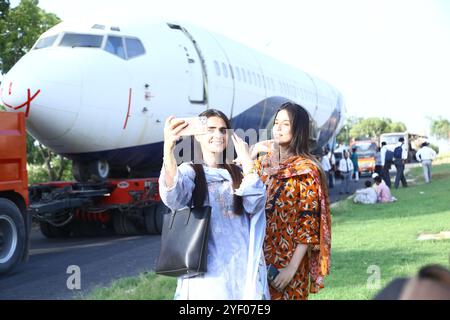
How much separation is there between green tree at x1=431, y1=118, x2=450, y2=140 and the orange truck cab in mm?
102990

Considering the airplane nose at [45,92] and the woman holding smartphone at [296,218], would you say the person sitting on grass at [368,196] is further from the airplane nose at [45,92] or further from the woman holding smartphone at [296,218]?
the woman holding smartphone at [296,218]

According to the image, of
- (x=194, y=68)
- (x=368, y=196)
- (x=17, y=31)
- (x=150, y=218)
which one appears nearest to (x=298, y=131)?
(x=150, y=218)

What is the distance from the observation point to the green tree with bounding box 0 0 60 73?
55.1 feet

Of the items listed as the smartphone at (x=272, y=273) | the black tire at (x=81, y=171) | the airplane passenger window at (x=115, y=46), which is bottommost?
the smartphone at (x=272, y=273)

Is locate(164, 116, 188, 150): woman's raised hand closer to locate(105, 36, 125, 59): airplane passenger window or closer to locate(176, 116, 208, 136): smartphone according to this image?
locate(176, 116, 208, 136): smartphone

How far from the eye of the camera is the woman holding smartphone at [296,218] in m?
3.64

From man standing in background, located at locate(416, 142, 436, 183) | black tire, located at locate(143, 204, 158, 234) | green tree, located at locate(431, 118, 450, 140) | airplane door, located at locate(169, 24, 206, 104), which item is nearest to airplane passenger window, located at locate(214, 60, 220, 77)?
airplane door, located at locate(169, 24, 206, 104)

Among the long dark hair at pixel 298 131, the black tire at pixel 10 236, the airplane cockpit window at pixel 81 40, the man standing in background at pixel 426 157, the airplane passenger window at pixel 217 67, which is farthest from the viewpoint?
the man standing in background at pixel 426 157

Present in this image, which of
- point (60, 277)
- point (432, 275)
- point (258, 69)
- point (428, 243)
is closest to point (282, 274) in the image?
point (432, 275)

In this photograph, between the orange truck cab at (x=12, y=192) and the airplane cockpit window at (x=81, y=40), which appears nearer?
the orange truck cab at (x=12, y=192)

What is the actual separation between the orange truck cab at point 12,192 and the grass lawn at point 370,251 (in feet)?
6.22

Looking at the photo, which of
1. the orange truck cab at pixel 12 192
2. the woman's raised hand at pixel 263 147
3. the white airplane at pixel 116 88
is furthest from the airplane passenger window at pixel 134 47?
the woman's raised hand at pixel 263 147
